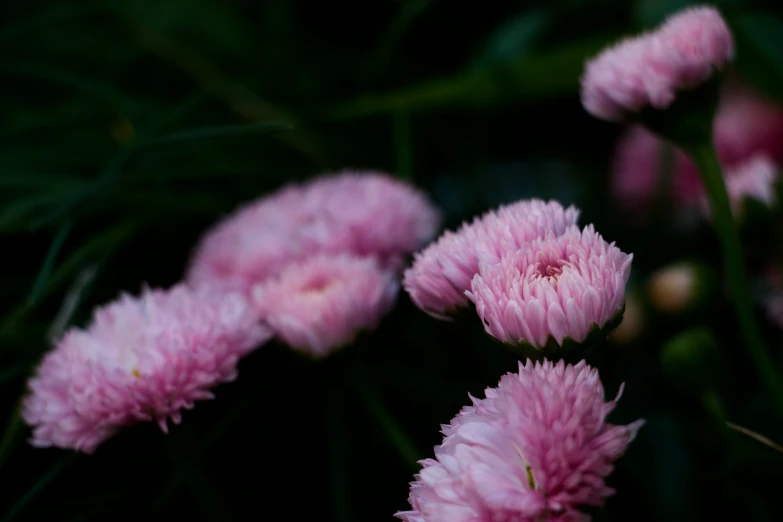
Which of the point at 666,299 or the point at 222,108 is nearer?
the point at 666,299

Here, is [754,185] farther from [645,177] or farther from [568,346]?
[568,346]

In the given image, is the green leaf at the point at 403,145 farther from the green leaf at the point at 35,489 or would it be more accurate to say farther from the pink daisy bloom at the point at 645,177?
the green leaf at the point at 35,489

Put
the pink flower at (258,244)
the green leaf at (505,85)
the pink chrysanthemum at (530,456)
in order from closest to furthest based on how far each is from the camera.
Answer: the pink chrysanthemum at (530,456) < the pink flower at (258,244) < the green leaf at (505,85)

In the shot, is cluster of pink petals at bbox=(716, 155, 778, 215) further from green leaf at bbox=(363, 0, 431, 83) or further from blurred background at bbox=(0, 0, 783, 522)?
green leaf at bbox=(363, 0, 431, 83)

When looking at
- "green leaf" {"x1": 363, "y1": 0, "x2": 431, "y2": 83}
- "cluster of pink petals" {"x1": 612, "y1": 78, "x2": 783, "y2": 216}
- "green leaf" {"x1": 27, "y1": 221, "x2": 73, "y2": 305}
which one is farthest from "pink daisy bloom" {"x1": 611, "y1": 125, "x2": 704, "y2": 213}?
"green leaf" {"x1": 27, "y1": 221, "x2": 73, "y2": 305}

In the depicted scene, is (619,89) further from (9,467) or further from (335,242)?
(9,467)

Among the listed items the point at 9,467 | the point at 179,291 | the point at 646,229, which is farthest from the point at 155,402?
the point at 646,229

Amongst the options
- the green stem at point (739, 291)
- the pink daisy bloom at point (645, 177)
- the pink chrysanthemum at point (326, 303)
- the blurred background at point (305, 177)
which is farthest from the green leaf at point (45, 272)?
the pink daisy bloom at point (645, 177)
